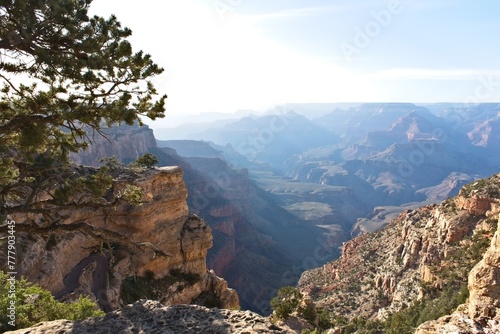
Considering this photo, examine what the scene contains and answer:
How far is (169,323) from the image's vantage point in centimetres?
1040

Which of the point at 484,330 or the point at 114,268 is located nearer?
the point at 484,330

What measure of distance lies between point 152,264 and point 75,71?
23.0 meters

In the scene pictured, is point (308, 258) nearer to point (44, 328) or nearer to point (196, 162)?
point (196, 162)

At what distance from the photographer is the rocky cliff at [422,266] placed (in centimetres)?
3462

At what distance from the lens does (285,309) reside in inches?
1208

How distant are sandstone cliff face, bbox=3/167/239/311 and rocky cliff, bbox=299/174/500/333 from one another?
733 inches

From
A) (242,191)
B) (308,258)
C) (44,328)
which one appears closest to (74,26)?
(44,328)

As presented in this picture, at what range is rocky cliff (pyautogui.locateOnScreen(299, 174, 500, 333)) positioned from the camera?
114ft

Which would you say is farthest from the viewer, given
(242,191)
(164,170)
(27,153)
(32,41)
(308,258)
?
(242,191)

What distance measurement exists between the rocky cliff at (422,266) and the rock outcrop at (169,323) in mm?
20865

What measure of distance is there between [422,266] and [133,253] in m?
31.6

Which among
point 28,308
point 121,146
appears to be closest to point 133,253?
point 28,308

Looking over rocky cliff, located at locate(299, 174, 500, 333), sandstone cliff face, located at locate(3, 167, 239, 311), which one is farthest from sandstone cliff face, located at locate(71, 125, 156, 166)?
rocky cliff, located at locate(299, 174, 500, 333)

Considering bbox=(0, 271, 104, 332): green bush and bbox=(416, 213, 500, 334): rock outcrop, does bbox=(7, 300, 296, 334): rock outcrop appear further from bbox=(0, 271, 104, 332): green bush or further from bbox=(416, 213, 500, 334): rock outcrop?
bbox=(416, 213, 500, 334): rock outcrop
